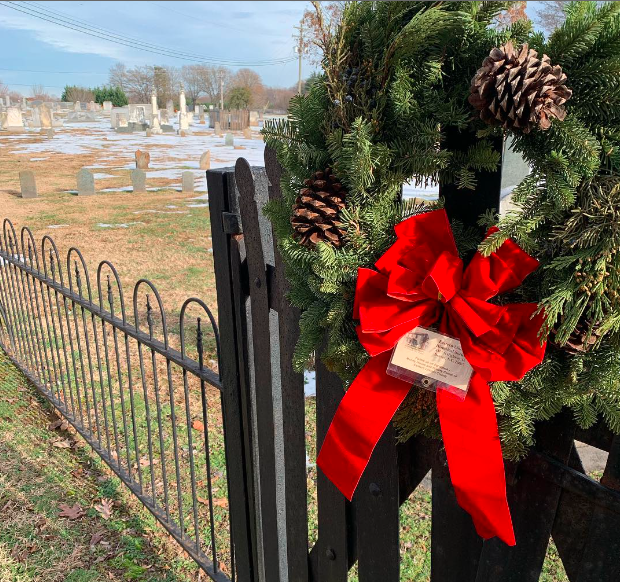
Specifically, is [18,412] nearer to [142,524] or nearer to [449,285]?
[142,524]

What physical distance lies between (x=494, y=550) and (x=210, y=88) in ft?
198

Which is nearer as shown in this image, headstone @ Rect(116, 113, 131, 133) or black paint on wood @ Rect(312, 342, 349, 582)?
black paint on wood @ Rect(312, 342, 349, 582)

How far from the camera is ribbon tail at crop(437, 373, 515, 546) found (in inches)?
32.7

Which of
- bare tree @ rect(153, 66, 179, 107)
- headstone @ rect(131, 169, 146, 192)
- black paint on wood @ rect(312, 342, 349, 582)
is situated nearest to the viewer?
black paint on wood @ rect(312, 342, 349, 582)

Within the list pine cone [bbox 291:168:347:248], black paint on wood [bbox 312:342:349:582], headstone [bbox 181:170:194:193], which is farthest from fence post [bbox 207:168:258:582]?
headstone [bbox 181:170:194:193]

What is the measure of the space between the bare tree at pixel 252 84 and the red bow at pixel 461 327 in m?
45.3

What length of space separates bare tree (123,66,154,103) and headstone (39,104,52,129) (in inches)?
927

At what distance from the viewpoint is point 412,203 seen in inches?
36.6

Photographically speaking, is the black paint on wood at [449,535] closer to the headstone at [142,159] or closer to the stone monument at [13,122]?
the headstone at [142,159]

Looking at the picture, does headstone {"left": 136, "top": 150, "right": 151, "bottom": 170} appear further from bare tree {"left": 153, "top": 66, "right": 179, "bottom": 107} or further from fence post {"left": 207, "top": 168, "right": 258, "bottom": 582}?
bare tree {"left": 153, "top": 66, "right": 179, "bottom": 107}

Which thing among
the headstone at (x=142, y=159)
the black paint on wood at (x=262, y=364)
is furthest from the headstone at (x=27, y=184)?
the black paint on wood at (x=262, y=364)

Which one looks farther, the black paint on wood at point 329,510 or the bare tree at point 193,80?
the bare tree at point 193,80

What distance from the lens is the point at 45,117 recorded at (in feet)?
92.7

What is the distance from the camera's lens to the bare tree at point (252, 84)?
147 ft
